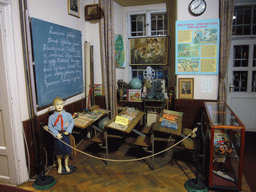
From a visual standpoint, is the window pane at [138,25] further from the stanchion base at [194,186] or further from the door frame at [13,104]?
the stanchion base at [194,186]

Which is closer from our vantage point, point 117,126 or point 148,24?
point 117,126

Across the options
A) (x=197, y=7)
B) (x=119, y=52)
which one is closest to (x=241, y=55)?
(x=197, y=7)

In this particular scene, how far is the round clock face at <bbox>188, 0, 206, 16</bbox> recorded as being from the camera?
4672 mm

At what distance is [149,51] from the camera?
6.37 m

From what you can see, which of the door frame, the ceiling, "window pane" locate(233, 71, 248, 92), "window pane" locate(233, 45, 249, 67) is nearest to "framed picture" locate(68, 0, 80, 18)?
the ceiling

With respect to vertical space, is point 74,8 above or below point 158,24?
above

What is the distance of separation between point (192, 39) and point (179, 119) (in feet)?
5.91

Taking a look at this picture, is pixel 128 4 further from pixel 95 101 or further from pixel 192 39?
pixel 95 101

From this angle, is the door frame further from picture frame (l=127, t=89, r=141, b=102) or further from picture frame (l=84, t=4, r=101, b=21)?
picture frame (l=127, t=89, r=141, b=102)

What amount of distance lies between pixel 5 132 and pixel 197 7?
436 centimetres

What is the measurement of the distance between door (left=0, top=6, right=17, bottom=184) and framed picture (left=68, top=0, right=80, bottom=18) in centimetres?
185

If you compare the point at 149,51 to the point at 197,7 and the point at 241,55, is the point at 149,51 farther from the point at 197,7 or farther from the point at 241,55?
the point at 241,55

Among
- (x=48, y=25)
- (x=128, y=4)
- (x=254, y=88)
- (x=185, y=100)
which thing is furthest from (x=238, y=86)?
(x=48, y=25)

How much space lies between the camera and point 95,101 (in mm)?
5883
